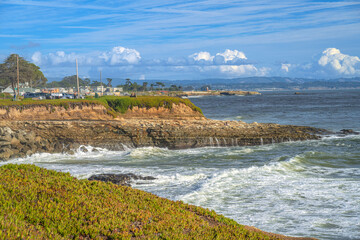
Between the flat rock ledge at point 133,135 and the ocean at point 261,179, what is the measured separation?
1234 mm

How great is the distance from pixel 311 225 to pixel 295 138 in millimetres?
20774

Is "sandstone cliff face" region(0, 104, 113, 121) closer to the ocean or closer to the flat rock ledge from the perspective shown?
the flat rock ledge

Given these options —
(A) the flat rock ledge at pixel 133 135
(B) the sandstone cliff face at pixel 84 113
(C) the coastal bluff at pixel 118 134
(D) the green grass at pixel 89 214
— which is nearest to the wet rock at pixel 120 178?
(D) the green grass at pixel 89 214

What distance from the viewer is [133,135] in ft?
94.7

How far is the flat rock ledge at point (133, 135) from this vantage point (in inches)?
1074

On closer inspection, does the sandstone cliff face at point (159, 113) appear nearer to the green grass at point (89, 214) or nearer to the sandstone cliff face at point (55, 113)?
the sandstone cliff face at point (55, 113)

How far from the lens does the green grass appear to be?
6.20 m

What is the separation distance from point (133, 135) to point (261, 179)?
14.5 metres

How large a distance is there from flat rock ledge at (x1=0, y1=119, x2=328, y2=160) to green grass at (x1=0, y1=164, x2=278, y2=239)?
1838 cm

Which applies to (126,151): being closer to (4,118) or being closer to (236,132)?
(236,132)

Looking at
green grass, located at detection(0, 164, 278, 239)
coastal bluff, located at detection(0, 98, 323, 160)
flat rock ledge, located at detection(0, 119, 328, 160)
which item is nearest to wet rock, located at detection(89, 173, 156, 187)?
green grass, located at detection(0, 164, 278, 239)

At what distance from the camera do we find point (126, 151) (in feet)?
88.2

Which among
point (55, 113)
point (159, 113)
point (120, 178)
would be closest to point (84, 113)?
point (55, 113)

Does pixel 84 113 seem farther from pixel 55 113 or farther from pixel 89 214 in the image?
pixel 89 214
